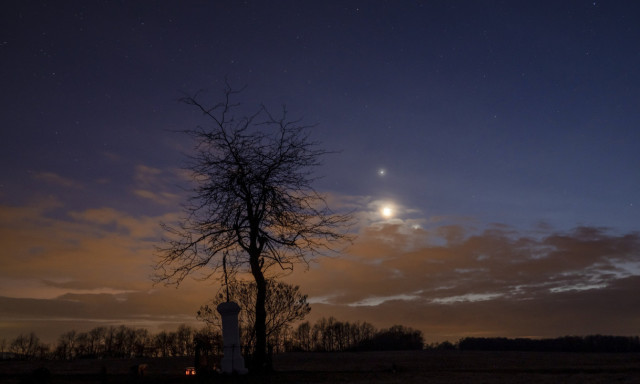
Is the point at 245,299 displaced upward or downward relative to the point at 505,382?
upward

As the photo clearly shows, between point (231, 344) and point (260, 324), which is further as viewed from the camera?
point (260, 324)

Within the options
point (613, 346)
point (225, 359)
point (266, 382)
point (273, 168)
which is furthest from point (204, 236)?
point (613, 346)

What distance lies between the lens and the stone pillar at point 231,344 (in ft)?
61.2

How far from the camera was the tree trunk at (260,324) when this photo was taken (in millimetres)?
20125

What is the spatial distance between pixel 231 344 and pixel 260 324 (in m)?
2.38

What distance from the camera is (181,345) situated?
124 m

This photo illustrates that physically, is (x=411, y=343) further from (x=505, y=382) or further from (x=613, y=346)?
(x=505, y=382)

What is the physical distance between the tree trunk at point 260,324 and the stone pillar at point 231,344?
1348 mm

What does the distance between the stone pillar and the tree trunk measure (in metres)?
1.35

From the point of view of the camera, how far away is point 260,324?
68.7 feet

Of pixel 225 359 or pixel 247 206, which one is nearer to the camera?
pixel 225 359

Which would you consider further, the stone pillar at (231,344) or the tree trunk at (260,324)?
the tree trunk at (260,324)

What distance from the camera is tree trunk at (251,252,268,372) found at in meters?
20.1

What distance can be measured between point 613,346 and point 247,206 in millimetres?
109679
